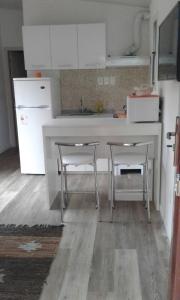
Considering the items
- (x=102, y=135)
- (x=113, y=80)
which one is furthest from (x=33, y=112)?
(x=102, y=135)

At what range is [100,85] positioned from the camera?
4.95 m

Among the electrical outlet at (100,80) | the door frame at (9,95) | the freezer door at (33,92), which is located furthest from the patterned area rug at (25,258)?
the door frame at (9,95)

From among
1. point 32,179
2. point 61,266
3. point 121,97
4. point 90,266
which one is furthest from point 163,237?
point 121,97

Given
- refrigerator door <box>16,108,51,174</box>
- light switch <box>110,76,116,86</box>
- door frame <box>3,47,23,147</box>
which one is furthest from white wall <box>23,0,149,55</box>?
refrigerator door <box>16,108,51,174</box>

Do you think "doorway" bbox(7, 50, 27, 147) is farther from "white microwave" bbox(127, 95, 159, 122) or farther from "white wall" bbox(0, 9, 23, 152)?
"white microwave" bbox(127, 95, 159, 122)

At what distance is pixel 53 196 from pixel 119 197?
84 centimetres

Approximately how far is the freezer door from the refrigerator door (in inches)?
4.9

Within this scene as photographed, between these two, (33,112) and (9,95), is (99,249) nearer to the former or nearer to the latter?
(33,112)

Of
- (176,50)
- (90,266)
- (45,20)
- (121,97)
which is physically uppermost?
(45,20)

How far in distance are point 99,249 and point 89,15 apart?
3.78 meters

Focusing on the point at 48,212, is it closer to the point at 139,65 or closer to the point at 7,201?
the point at 7,201

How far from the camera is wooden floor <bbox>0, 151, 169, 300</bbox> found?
6.72 feet

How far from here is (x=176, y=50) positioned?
1.86 m

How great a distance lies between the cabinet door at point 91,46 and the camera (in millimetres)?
4406
